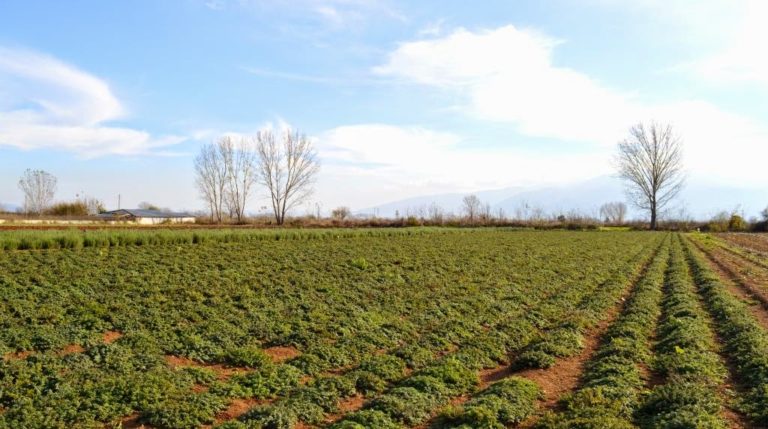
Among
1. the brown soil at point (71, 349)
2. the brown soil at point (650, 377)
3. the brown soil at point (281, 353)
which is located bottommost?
the brown soil at point (650, 377)

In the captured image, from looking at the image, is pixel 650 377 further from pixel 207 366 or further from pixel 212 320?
pixel 212 320

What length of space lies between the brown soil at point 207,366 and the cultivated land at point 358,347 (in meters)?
0.05

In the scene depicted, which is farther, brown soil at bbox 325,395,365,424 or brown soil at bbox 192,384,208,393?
brown soil at bbox 192,384,208,393

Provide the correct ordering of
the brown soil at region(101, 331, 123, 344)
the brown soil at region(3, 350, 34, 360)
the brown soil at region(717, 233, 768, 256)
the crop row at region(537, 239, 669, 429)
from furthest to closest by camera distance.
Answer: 1. the brown soil at region(717, 233, 768, 256)
2. the brown soil at region(101, 331, 123, 344)
3. the brown soil at region(3, 350, 34, 360)
4. the crop row at region(537, 239, 669, 429)

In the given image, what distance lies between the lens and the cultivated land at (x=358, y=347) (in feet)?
22.1

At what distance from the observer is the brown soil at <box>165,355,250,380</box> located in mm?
8288

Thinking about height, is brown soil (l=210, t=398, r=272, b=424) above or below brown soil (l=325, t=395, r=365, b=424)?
above

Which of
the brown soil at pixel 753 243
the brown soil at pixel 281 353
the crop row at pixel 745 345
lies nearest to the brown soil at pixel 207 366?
the brown soil at pixel 281 353

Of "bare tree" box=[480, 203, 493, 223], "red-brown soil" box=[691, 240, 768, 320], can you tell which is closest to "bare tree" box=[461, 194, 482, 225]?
"bare tree" box=[480, 203, 493, 223]

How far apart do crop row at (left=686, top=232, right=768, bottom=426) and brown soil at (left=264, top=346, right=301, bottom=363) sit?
7379 millimetres

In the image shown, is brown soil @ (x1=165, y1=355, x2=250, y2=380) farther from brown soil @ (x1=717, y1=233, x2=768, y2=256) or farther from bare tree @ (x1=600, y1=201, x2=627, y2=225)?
bare tree @ (x1=600, y1=201, x2=627, y2=225)

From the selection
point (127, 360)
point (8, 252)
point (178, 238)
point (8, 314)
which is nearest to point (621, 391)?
point (127, 360)

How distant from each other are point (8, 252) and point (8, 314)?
11.5 metres

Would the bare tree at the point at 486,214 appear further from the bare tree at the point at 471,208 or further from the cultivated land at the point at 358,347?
the cultivated land at the point at 358,347
